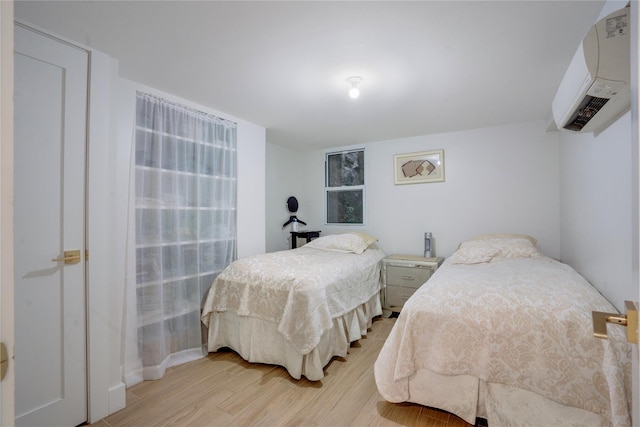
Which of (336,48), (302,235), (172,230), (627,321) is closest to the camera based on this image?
Result: (627,321)

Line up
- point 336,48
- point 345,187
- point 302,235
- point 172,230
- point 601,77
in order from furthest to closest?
point 345,187 → point 302,235 → point 172,230 → point 336,48 → point 601,77

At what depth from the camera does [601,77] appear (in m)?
1.27

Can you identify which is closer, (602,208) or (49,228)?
(49,228)

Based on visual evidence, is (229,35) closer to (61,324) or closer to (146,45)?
(146,45)

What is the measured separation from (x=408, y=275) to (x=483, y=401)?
1.79 meters

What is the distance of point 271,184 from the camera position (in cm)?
426

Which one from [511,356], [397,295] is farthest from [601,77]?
[397,295]

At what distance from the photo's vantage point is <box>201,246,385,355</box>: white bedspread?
2.16 meters

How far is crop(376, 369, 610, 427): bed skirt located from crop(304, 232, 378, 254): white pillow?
1.73 m

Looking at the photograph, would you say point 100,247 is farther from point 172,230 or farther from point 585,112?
point 585,112

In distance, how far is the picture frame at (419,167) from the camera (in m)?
3.77

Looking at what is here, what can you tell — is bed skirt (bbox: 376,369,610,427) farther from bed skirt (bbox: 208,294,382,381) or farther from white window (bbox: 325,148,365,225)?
white window (bbox: 325,148,365,225)

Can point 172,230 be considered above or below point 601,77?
below

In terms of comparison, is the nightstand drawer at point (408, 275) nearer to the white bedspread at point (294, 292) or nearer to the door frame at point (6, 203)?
the white bedspread at point (294, 292)
